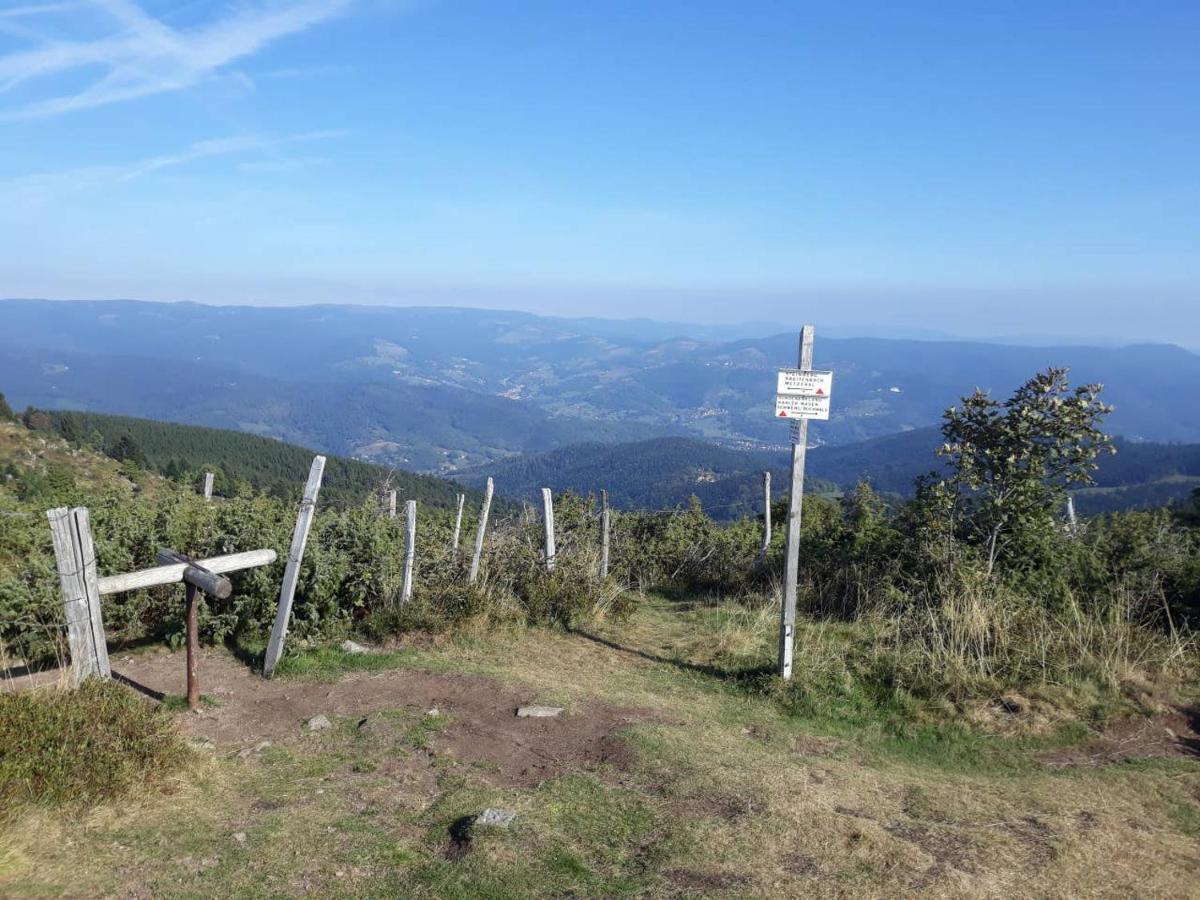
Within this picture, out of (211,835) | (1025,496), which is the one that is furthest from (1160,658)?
(211,835)

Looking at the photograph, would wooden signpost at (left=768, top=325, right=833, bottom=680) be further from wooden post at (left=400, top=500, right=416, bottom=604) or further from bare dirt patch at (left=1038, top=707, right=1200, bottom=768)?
wooden post at (left=400, top=500, right=416, bottom=604)

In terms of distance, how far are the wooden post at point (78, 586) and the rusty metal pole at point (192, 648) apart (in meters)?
0.66

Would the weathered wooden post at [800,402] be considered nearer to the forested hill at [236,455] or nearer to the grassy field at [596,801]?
the grassy field at [596,801]

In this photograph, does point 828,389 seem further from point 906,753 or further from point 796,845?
point 796,845

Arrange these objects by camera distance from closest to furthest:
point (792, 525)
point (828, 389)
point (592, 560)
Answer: point (828, 389), point (792, 525), point (592, 560)

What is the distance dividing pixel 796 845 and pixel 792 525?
3.78 meters

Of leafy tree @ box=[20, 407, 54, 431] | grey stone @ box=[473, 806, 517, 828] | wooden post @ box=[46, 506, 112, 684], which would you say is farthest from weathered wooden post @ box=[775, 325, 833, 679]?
leafy tree @ box=[20, 407, 54, 431]

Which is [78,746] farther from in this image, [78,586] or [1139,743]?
[1139,743]

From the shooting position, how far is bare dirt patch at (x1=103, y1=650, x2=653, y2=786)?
21.3 feet

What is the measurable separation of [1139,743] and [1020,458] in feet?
11.8

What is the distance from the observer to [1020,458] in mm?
9430

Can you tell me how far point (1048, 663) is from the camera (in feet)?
26.5

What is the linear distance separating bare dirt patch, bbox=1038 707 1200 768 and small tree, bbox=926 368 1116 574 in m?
2.52

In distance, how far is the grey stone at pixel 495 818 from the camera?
5.01 m
